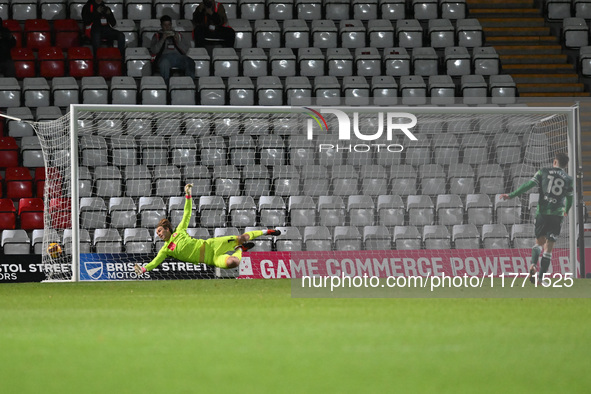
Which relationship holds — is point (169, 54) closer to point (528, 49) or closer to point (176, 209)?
point (176, 209)

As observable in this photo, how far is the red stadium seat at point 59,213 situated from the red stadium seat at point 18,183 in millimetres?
1404

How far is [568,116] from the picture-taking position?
1467cm

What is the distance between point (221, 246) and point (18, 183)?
15.6 feet

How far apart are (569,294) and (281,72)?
29.7 ft

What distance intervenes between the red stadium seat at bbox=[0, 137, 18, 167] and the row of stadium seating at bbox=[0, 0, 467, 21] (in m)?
4.04

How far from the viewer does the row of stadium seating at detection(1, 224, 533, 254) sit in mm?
14344

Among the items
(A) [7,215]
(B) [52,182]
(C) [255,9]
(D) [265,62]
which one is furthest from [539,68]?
(A) [7,215]

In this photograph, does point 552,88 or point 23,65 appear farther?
point 552,88

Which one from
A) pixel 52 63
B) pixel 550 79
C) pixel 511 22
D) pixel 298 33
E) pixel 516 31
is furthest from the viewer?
pixel 511 22

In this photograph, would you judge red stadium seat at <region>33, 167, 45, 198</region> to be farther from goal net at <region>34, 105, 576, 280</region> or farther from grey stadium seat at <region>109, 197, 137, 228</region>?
grey stadium seat at <region>109, 197, 137, 228</region>

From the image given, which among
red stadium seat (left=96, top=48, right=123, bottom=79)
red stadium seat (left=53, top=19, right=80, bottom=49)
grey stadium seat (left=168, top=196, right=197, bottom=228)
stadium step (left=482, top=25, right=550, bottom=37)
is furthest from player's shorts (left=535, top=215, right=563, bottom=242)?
red stadium seat (left=53, top=19, right=80, bottom=49)

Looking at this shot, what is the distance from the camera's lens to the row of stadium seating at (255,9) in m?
20.1

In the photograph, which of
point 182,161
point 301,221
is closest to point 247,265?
point 301,221

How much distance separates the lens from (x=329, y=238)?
603 inches
